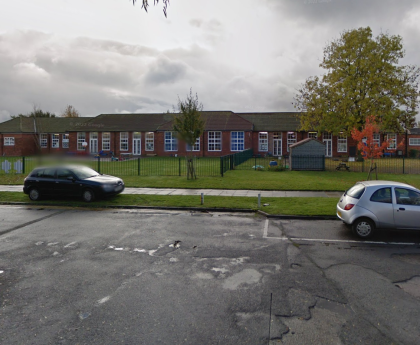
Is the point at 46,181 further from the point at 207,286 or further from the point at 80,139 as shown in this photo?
the point at 80,139

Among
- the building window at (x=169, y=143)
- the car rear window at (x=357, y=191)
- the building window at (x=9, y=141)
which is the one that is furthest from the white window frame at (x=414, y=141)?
the building window at (x=9, y=141)

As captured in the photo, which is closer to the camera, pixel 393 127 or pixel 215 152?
pixel 393 127

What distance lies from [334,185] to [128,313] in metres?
15.3

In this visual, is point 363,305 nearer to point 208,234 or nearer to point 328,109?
point 208,234

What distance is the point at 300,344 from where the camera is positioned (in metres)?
3.97

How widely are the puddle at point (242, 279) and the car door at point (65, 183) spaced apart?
9.88m

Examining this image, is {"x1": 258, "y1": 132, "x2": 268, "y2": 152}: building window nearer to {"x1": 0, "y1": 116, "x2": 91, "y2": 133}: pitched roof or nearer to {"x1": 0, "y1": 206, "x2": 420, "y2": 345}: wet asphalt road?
{"x1": 0, "y1": 116, "x2": 91, "y2": 133}: pitched roof

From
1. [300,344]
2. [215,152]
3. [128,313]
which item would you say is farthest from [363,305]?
[215,152]

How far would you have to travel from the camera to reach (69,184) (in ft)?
45.3

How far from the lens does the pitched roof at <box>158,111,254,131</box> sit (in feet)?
148

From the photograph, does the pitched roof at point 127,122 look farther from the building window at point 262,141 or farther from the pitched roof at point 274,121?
the building window at point 262,141

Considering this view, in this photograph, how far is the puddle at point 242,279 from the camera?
5621 millimetres

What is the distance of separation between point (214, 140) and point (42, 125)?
95.1 ft

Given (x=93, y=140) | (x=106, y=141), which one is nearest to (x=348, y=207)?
(x=106, y=141)
